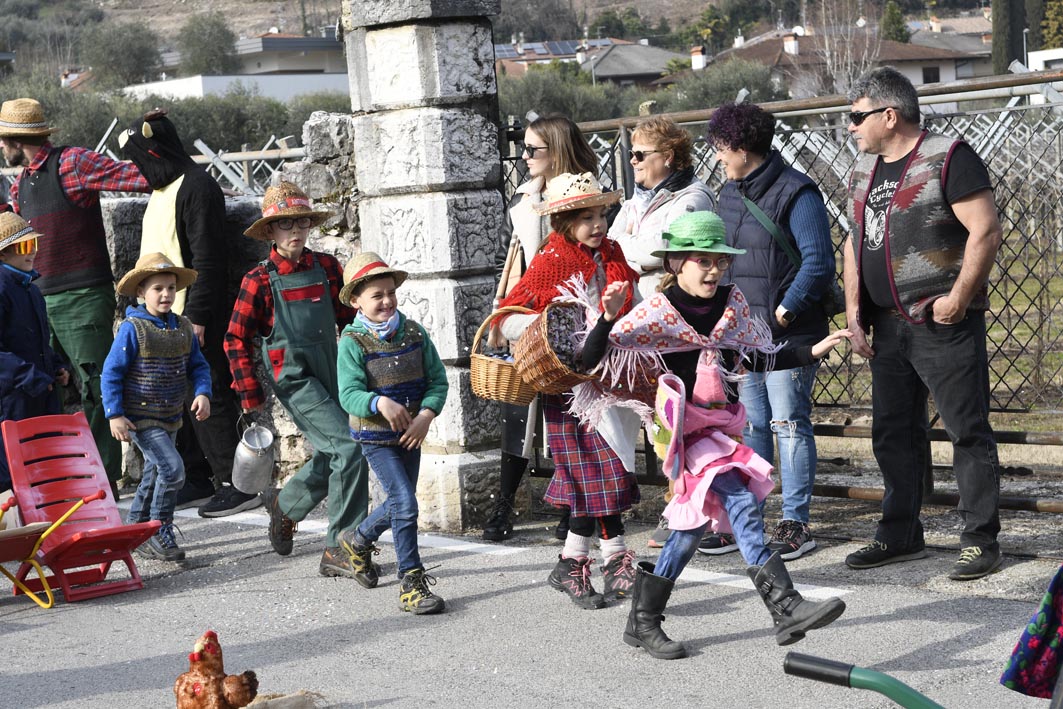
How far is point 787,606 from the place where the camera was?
4656mm

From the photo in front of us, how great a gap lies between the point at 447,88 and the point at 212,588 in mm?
2561

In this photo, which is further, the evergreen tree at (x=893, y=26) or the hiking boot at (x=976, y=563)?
the evergreen tree at (x=893, y=26)

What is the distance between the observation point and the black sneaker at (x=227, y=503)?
25.6ft

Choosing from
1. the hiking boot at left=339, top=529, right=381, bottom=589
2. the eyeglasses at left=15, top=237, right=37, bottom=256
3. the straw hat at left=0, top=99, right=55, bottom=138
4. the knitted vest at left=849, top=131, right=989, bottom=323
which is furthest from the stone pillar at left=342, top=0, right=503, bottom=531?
the knitted vest at left=849, top=131, right=989, bottom=323

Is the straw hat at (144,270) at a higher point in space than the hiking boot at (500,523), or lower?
higher

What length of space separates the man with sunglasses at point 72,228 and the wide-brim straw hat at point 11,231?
884 mm

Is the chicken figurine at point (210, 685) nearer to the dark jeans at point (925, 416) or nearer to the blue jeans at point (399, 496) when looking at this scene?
the blue jeans at point (399, 496)

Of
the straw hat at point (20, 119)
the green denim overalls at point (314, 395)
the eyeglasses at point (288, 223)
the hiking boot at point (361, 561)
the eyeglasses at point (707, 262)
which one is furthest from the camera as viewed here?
the straw hat at point (20, 119)

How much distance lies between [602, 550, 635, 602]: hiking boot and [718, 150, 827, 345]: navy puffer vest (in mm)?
1196

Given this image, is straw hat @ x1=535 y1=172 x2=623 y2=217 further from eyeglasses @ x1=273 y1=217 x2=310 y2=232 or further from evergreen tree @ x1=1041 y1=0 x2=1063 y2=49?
evergreen tree @ x1=1041 y1=0 x2=1063 y2=49

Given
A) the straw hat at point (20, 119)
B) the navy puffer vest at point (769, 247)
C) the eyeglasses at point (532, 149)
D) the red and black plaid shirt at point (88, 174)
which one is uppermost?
the straw hat at point (20, 119)

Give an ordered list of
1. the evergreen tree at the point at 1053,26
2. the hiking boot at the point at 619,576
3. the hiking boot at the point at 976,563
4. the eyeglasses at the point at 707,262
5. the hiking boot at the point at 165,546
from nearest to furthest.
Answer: the eyeglasses at the point at 707,262 < the hiking boot at the point at 976,563 < the hiking boot at the point at 619,576 < the hiking boot at the point at 165,546 < the evergreen tree at the point at 1053,26

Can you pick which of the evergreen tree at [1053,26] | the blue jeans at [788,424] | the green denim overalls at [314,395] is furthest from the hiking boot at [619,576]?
the evergreen tree at [1053,26]

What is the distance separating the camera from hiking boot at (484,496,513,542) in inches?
266
